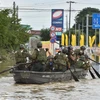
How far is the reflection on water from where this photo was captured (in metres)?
14.5

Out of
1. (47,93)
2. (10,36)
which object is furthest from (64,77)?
(10,36)

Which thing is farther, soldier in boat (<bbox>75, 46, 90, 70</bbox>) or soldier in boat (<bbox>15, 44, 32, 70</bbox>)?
soldier in boat (<bbox>75, 46, 90, 70</bbox>)

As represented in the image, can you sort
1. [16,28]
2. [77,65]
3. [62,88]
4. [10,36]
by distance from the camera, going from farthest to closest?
[16,28], [10,36], [77,65], [62,88]

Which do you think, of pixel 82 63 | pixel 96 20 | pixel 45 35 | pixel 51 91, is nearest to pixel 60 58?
pixel 82 63

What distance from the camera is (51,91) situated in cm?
1625

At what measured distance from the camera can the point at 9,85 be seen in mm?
18422

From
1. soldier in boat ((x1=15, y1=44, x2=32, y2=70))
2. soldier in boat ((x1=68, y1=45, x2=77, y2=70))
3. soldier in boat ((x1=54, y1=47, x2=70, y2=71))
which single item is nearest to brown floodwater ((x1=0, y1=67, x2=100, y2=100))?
soldier in boat ((x1=54, y1=47, x2=70, y2=71))

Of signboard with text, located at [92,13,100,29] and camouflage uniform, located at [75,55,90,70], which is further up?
signboard with text, located at [92,13,100,29]

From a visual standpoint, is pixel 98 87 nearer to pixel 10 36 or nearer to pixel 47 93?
pixel 47 93

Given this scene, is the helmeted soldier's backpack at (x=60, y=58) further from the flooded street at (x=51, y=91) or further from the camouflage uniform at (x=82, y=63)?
the camouflage uniform at (x=82, y=63)

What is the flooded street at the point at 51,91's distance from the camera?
14.5 metres

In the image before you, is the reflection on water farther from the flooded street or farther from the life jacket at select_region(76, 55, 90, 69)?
the life jacket at select_region(76, 55, 90, 69)

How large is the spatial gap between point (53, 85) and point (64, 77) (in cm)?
148

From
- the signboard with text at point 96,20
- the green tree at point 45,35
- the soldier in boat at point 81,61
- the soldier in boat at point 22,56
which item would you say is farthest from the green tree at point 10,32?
the green tree at point 45,35
